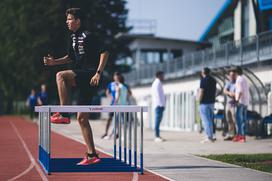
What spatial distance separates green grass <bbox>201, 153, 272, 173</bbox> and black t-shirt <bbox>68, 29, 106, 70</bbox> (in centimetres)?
315

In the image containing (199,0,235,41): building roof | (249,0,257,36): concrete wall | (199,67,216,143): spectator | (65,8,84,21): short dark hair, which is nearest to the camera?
(65,8,84,21): short dark hair

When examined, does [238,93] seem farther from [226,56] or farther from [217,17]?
[217,17]

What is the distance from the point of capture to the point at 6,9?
66.8 meters

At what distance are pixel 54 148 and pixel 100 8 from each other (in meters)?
44.7

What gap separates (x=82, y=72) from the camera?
39.6 ft

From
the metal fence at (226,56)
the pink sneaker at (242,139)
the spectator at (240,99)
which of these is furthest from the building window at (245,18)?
the pink sneaker at (242,139)

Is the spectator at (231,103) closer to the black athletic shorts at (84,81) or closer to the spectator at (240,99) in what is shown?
the spectator at (240,99)

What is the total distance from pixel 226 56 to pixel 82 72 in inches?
609

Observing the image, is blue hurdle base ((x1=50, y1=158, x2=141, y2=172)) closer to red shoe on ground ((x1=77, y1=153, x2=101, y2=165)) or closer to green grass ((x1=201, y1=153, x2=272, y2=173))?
red shoe on ground ((x1=77, y1=153, x2=101, y2=165))

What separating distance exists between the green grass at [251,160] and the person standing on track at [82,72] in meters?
2.70

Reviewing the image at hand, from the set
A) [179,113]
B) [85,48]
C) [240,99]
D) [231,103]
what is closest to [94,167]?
[85,48]

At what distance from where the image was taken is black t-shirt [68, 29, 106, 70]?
484 inches

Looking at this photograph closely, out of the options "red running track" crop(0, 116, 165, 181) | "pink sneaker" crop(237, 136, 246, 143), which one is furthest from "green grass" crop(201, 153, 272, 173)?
"pink sneaker" crop(237, 136, 246, 143)

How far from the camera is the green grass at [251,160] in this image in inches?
508
